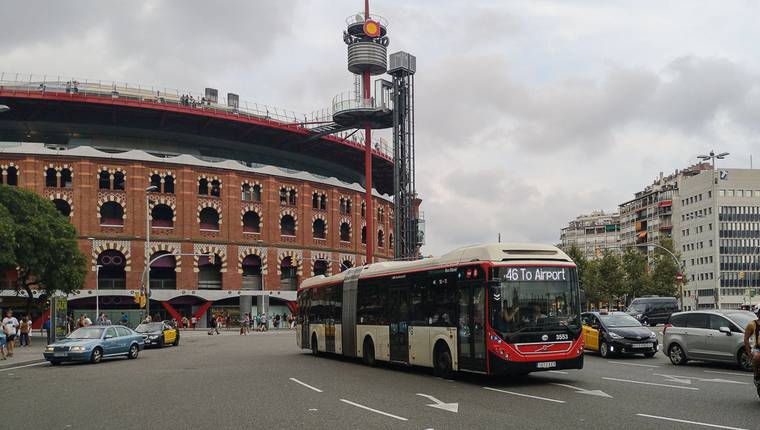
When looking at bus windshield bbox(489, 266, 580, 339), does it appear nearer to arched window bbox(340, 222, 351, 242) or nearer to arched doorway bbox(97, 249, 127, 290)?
arched doorway bbox(97, 249, 127, 290)

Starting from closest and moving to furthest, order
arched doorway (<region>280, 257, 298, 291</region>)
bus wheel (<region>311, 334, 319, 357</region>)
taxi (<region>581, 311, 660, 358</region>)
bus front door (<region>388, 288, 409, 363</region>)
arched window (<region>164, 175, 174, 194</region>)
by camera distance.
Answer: bus front door (<region>388, 288, 409, 363</region>), taxi (<region>581, 311, 660, 358</region>), bus wheel (<region>311, 334, 319, 357</region>), arched window (<region>164, 175, 174, 194</region>), arched doorway (<region>280, 257, 298, 291</region>)

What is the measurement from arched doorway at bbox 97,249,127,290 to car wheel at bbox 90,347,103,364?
39331 millimetres

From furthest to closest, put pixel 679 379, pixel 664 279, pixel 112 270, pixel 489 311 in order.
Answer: pixel 664 279
pixel 112 270
pixel 679 379
pixel 489 311

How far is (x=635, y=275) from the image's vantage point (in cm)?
8944

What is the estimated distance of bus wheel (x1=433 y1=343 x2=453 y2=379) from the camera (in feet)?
60.4

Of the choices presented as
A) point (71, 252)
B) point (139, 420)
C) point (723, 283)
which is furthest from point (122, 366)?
point (723, 283)

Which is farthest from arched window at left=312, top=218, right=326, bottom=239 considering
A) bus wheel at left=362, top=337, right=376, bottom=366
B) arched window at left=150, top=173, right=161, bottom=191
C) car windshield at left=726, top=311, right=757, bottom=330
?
car windshield at left=726, top=311, right=757, bottom=330

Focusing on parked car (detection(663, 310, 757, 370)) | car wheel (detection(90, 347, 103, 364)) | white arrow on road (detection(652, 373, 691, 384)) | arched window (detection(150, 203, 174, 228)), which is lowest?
car wheel (detection(90, 347, 103, 364))

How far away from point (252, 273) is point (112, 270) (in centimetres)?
1283

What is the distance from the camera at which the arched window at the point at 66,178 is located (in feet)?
211

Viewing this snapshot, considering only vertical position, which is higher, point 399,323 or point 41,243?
point 41,243

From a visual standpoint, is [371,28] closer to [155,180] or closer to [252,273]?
[155,180]

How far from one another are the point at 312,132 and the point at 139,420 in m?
63.8

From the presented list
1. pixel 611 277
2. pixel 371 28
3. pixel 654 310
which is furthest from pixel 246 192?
pixel 611 277
